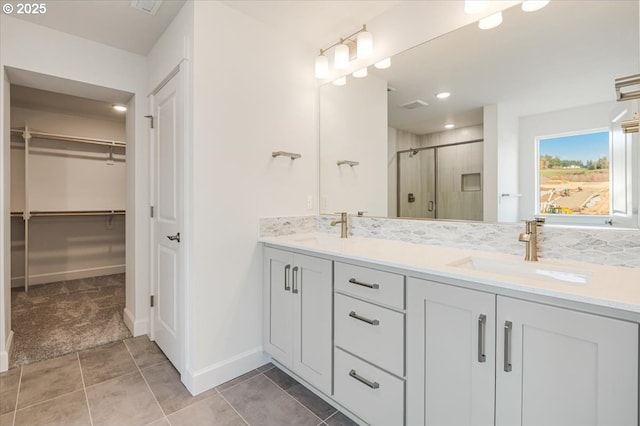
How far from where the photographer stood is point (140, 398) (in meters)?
1.80

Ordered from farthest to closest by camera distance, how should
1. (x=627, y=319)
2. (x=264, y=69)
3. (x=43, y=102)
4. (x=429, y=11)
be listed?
(x=43, y=102) → (x=264, y=69) → (x=429, y=11) → (x=627, y=319)

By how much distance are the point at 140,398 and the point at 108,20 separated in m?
2.50

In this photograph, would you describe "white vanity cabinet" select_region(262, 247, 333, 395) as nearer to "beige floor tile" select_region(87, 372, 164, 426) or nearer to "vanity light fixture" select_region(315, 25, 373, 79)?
"beige floor tile" select_region(87, 372, 164, 426)

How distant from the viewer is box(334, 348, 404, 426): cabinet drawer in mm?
1349

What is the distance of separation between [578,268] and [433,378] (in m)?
0.74

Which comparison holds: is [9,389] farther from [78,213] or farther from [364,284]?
[78,213]

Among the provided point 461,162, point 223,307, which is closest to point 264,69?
point 461,162

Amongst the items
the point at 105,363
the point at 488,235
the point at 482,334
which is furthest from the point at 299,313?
the point at 105,363

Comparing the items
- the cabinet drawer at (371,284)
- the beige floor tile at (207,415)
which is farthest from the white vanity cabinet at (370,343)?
the beige floor tile at (207,415)

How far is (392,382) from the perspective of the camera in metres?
1.36

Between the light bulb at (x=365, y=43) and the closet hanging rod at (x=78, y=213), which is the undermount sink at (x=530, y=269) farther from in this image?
the closet hanging rod at (x=78, y=213)

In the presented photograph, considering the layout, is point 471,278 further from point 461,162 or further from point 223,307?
point 223,307

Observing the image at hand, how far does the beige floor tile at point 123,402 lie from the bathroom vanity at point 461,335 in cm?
83

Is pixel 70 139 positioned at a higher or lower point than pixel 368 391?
higher
